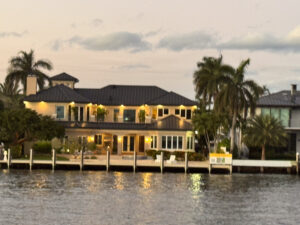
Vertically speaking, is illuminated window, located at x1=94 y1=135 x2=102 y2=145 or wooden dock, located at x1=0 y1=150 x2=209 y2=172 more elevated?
illuminated window, located at x1=94 y1=135 x2=102 y2=145

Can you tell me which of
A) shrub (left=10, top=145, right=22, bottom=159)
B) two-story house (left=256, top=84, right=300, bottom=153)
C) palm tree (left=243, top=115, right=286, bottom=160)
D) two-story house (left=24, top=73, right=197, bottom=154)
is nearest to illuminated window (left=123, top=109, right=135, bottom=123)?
two-story house (left=24, top=73, right=197, bottom=154)

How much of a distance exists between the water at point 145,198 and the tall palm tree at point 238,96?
11.8m

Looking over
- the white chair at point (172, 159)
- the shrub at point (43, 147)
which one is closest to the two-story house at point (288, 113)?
the white chair at point (172, 159)

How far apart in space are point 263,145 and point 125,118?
21.4 meters

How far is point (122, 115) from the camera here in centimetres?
9275

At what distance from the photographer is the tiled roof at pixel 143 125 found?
85062 millimetres

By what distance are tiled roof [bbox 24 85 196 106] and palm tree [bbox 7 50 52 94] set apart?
50.6 ft

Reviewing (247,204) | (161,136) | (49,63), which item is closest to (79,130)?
(161,136)

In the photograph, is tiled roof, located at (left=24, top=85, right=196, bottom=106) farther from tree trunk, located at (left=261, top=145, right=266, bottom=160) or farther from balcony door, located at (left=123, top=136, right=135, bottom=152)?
tree trunk, located at (left=261, top=145, right=266, bottom=160)

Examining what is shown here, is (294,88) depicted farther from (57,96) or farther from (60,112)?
(57,96)

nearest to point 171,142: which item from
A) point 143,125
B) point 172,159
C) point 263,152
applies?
point 143,125

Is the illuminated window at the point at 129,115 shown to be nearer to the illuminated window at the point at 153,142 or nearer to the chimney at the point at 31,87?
the illuminated window at the point at 153,142

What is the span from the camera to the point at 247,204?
5359 centimetres

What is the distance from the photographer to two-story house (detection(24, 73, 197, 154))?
85.2m
